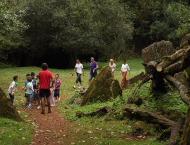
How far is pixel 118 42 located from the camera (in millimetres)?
37969

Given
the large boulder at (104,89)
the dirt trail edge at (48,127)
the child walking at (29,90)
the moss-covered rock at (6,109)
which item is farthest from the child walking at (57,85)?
the moss-covered rock at (6,109)

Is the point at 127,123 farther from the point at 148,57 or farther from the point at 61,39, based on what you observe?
the point at 61,39

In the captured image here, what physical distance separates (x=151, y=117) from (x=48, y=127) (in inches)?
155

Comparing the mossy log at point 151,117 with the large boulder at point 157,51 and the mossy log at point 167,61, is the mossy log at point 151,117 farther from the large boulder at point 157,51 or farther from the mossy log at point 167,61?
the large boulder at point 157,51

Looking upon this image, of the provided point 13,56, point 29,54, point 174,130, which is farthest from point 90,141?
point 13,56

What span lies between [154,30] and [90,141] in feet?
134

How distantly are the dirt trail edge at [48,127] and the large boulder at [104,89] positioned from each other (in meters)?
1.98

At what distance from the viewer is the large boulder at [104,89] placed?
11.6 m

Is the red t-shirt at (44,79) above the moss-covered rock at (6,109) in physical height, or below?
above

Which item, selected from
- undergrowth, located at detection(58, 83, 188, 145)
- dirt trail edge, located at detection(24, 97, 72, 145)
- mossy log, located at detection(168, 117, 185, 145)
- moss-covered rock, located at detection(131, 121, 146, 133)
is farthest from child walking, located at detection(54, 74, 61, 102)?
mossy log, located at detection(168, 117, 185, 145)

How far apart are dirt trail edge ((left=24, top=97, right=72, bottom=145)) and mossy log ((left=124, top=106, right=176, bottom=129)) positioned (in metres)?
2.50

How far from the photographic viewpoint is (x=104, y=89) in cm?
1173

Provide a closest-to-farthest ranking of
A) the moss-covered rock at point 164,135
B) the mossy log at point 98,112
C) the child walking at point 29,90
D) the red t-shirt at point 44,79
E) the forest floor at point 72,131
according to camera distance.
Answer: the moss-covered rock at point 164,135 < the forest floor at point 72,131 < the mossy log at point 98,112 < the red t-shirt at point 44,79 < the child walking at point 29,90

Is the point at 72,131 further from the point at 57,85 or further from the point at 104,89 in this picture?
the point at 57,85
